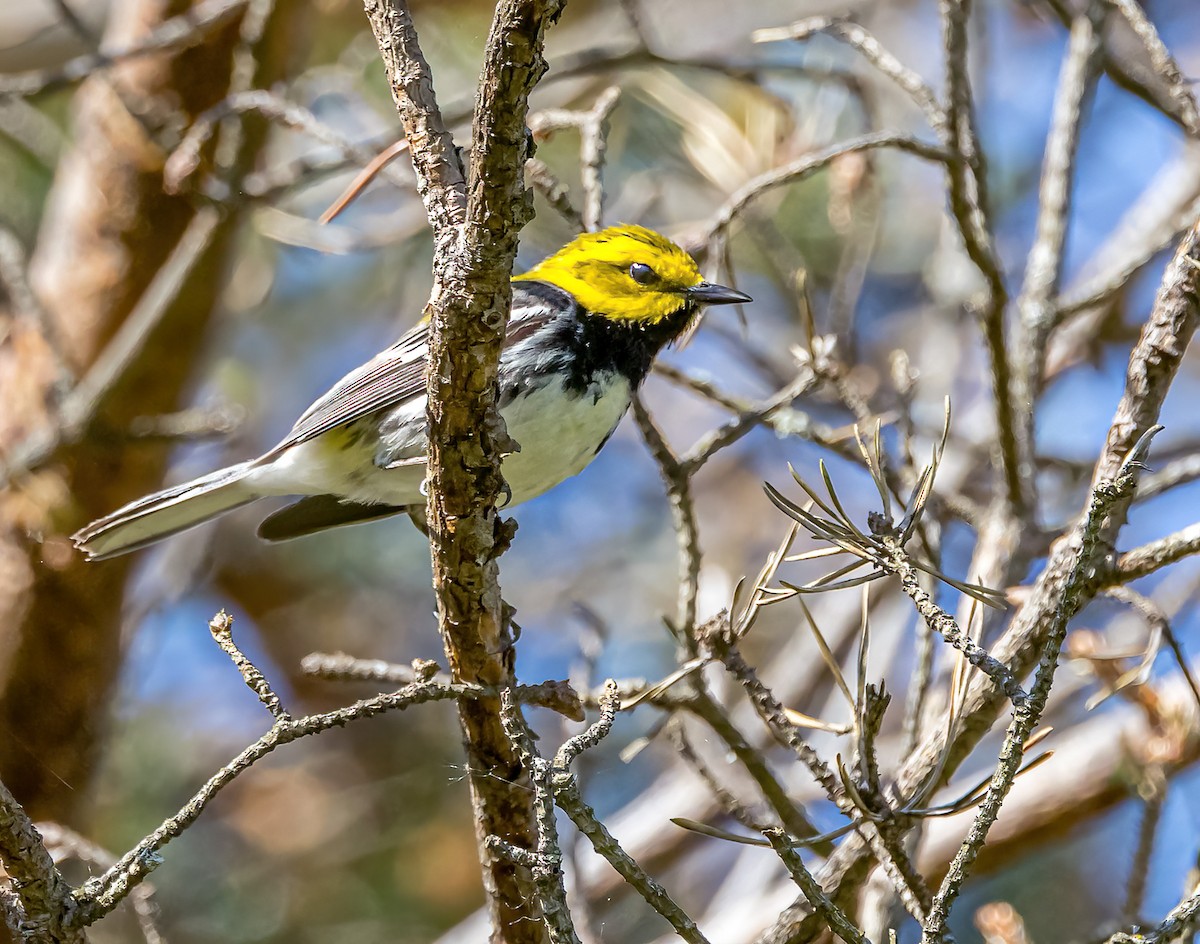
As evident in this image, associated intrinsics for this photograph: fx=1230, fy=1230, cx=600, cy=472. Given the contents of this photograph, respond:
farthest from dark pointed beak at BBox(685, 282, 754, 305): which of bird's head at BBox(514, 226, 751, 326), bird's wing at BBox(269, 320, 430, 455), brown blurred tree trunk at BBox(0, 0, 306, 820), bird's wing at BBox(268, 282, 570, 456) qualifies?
brown blurred tree trunk at BBox(0, 0, 306, 820)

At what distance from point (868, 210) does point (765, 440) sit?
142 cm

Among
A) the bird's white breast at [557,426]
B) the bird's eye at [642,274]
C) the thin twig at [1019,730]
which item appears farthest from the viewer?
the bird's eye at [642,274]

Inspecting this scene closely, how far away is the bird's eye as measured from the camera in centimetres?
358

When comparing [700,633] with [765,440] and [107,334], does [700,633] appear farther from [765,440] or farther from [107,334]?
[765,440]

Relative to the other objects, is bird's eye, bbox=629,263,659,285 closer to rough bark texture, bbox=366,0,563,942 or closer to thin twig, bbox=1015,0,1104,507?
thin twig, bbox=1015,0,1104,507

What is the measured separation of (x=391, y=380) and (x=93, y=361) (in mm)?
2004

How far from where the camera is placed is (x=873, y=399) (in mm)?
4945

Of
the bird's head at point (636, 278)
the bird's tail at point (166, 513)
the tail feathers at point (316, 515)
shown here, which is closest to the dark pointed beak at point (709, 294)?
the bird's head at point (636, 278)

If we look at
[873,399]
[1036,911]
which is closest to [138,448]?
[873,399]

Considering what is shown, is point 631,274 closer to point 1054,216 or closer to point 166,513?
point 1054,216

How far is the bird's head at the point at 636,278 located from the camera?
3.51m

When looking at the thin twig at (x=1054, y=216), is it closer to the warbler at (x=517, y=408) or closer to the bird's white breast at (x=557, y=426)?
the warbler at (x=517, y=408)

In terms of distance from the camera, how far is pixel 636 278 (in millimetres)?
3588

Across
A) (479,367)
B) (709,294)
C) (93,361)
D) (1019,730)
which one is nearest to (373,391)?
(709,294)
